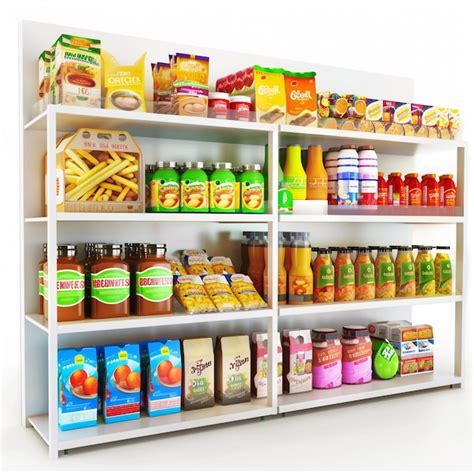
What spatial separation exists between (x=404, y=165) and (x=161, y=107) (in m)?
1.86

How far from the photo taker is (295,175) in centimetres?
355

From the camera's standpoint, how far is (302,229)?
4.04 metres

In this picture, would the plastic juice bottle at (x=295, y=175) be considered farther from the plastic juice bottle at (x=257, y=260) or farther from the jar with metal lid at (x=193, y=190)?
the jar with metal lid at (x=193, y=190)

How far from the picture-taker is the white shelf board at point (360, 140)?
3.51 metres

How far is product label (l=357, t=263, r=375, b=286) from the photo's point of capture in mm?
3816

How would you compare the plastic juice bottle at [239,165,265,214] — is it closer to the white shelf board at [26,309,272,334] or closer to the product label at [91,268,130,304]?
the white shelf board at [26,309,272,334]

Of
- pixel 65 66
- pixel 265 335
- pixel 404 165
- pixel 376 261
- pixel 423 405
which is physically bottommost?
pixel 423 405

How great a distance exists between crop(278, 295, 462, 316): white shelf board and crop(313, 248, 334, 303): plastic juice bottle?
71 millimetres

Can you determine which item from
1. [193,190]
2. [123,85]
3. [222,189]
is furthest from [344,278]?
[123,85]

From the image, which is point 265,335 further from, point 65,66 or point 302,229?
point 65,66

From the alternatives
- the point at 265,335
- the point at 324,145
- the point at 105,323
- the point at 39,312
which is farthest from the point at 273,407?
the point at 324,145

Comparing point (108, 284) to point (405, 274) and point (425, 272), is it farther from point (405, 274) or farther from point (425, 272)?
point (425, 272)

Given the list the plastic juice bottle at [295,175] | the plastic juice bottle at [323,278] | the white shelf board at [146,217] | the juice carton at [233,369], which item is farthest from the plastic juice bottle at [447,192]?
the juice carton at [233,369]

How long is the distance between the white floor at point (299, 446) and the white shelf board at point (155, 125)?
1.46 metres
